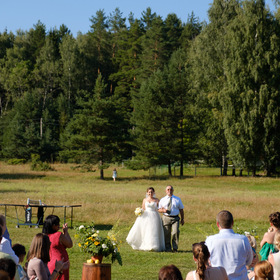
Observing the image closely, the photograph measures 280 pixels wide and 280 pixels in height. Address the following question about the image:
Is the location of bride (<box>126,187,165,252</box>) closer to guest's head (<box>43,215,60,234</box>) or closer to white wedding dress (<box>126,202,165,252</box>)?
white wedding dress (<box>126,202,165,252</box>)

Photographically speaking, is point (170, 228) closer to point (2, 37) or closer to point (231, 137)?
point (231, 137)

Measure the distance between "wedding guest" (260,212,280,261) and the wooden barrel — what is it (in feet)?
8.36

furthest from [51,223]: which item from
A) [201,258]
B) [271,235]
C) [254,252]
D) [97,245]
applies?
[271,235]

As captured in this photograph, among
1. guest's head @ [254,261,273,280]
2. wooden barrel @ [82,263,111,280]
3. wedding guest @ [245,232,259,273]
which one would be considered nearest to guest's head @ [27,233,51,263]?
guest's head @ [254,261,273,280]

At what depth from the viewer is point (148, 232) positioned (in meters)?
14.7

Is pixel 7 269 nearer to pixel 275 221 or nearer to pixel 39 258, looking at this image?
pixel 39 258

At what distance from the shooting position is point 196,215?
899 inches

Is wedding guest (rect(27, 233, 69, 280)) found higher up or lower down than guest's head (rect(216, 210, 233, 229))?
lower down

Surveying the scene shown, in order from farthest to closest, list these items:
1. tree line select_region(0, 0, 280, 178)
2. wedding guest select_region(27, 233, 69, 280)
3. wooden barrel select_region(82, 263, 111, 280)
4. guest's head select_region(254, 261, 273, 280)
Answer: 1. tree line select_region(0, 0, 280, 178)
2. wooden barrel select_region(82, 263, 111, 280)
3. wedding guest select_region(27, 233, 69, 280)
4. guest's head select_region(254, 261, 273, 280)

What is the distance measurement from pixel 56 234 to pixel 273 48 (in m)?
46.4

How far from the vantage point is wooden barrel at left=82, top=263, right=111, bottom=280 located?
852 centimetres

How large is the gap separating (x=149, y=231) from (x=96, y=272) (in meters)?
6.23

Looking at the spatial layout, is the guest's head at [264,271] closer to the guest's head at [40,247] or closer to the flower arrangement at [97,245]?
the guest's head at [40,247]

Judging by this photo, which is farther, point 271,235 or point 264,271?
point 271,235
